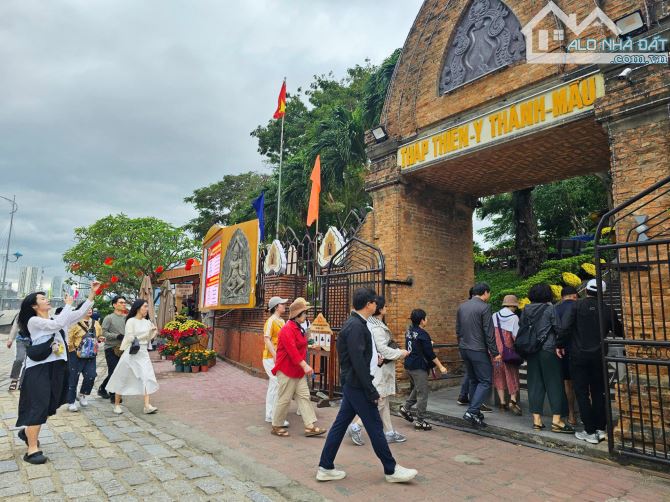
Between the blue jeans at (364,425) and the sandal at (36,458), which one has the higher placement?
the blue jeans at (364,425)

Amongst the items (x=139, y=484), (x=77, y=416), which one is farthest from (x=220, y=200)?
(x=139, y=484)

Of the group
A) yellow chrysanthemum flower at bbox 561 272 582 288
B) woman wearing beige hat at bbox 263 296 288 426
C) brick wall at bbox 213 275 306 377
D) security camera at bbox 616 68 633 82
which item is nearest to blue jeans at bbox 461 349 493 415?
woman wearing beige hat at bbox 263 296 288 426

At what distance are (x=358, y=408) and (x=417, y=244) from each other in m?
4.90

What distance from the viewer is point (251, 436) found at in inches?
209

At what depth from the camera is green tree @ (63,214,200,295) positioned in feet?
75.9

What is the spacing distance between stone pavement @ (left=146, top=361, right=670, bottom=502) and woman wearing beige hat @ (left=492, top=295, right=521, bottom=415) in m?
1.18

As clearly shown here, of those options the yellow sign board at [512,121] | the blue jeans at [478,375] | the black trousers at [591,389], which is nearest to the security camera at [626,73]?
the yellow sign board at [512,121]

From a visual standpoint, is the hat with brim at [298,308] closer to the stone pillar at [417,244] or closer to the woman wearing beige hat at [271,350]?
the woman wearing beige hat at [271,350]

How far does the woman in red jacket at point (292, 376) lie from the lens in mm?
5379

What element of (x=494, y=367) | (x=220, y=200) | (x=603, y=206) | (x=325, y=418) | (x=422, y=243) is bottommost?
Answer: (x=325, y=418)

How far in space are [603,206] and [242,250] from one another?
16.3 m

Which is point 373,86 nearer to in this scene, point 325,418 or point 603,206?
point 603,206

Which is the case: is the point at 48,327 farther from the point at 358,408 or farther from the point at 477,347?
the point at 477,347
